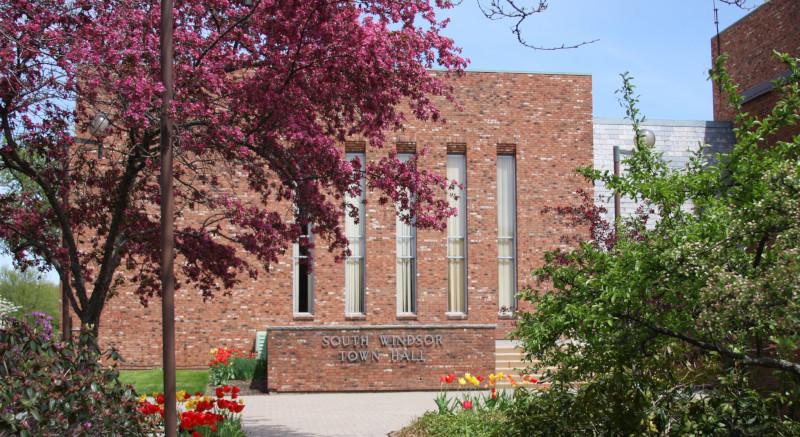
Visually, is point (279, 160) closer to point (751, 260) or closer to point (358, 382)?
point (751, 260)

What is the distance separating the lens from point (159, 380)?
808 inches

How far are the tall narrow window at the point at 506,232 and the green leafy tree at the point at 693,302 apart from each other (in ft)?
56.7

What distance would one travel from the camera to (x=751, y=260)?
6.15 meters

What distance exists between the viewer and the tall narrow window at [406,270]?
2520 centimetres

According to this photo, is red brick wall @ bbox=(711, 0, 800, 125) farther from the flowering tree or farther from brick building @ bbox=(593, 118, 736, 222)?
the flowering tree

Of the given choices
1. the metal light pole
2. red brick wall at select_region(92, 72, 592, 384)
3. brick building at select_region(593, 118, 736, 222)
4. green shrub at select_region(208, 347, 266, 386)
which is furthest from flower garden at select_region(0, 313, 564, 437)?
brick building at select_region(593, 118, 736, 222)

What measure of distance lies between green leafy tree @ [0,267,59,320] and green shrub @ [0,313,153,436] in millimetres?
45306

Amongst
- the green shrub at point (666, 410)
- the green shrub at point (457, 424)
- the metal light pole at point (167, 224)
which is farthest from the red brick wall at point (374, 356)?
the green shrub at point (666, 410)

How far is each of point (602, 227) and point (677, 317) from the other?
42.8ft

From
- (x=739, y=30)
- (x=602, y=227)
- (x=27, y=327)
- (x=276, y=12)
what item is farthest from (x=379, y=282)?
(x=739, y=30)

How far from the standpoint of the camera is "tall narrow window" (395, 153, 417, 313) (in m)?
25.2

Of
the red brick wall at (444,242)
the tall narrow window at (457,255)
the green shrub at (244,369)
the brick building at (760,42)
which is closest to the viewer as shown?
the green shrub at (244,369)

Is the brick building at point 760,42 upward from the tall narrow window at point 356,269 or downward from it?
upward

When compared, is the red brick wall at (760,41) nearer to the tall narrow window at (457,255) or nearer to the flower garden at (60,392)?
the tall narrow window at (457,255)
